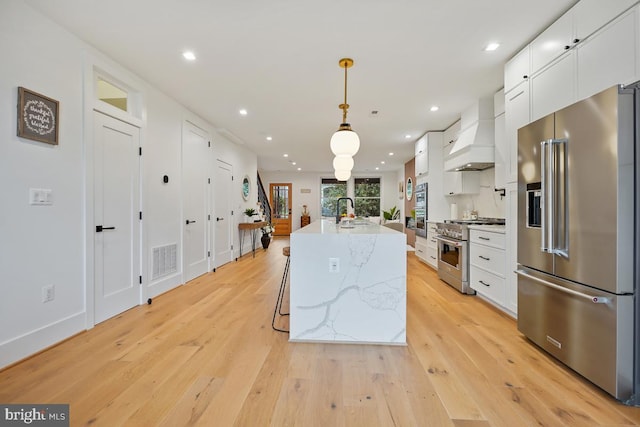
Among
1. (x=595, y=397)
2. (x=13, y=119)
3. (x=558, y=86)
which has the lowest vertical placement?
(x=595, y=397)

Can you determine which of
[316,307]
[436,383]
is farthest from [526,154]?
[316,307]

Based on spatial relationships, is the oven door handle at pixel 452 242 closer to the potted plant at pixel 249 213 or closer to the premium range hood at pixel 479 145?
the premium range hood at pixel 479 145

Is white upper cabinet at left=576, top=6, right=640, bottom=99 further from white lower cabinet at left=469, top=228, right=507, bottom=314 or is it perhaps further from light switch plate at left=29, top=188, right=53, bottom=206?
light switch plate at left=29, top=188, right=53, bottom=206

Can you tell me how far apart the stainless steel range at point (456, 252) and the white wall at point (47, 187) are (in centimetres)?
426

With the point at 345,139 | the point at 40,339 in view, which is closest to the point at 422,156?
the point at 345,139

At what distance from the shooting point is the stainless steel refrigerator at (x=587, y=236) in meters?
1.62

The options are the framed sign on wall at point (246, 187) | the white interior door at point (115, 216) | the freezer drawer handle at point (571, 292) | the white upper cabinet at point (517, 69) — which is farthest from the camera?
the framed sign on wall at point (246, 187)

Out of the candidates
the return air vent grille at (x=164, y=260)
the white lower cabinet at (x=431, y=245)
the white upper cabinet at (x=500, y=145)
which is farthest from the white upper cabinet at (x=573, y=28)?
the return air vent grille at (x=164, y=260)

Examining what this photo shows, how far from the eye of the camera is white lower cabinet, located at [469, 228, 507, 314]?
3102mm

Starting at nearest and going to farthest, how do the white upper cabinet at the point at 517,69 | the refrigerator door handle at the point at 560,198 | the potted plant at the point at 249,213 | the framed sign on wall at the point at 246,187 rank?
the refrigerator door handle at the point at 560,198, the white upper cabinet at the point at 517,69, the potted plant at the point at 249,213, the framed sign on wall at the point at 246,187

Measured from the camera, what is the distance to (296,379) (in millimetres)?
1856

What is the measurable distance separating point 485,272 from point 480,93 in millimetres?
2342

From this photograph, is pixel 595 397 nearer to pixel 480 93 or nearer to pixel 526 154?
pixel 526 154

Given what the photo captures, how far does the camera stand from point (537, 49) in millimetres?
2512
